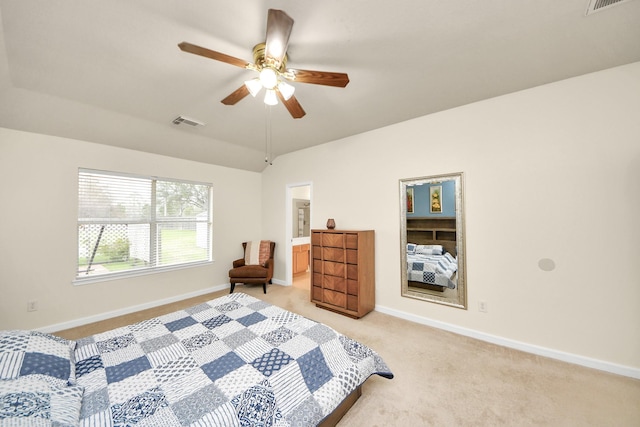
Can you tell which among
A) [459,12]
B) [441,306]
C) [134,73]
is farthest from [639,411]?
[134,73]

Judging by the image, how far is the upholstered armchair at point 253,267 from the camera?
4.29 metres

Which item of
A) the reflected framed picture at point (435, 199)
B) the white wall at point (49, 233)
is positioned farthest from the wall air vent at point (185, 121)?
the reflected framed picture at point (435, 199)

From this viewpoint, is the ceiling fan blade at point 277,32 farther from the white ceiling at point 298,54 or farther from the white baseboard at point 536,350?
the white baseboard at point 536,350

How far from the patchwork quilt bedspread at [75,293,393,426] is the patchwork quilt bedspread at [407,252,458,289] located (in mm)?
1589

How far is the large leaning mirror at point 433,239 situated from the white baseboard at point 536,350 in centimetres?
28

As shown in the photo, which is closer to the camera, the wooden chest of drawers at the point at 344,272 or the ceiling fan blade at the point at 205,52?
the ceiling fan blade at the point at 205,52

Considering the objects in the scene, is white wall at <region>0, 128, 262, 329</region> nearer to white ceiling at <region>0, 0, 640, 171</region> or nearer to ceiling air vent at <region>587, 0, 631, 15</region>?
white ceiling at <region>0, 0, 640, 171</region>

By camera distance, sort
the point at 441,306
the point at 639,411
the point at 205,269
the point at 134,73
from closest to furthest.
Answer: the point at 639,411
the point at 134,73
the point at 441,306
the point at 205,269

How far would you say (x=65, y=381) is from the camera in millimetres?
1232

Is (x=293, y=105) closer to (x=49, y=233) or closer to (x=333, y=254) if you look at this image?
(x=333, y=254)

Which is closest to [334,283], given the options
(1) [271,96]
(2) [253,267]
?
(2) [253,267]

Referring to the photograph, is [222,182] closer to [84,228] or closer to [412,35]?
[84,228]

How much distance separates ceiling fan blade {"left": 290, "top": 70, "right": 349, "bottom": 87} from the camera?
1.70 m

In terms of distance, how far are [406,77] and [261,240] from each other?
399 cm
